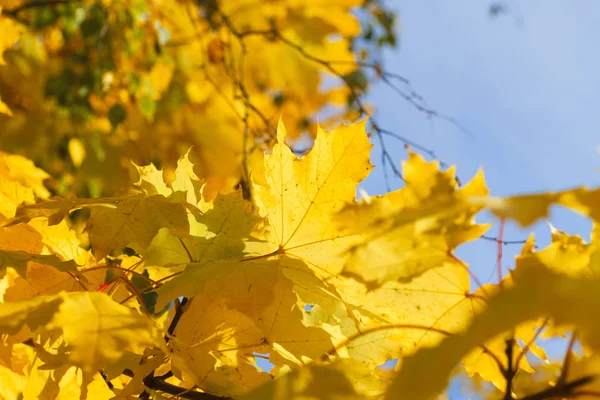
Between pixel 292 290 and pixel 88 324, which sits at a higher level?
pixel 292 290

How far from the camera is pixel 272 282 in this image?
20.9 inches

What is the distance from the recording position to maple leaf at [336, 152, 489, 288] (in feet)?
1.30

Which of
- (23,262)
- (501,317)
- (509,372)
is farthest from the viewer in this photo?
(23,262)

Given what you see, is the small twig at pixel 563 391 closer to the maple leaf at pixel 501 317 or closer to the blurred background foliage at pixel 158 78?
the maple leaf at pixel 501 317

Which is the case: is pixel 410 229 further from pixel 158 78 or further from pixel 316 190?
pixel 158 78

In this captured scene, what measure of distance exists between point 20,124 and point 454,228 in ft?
7.53

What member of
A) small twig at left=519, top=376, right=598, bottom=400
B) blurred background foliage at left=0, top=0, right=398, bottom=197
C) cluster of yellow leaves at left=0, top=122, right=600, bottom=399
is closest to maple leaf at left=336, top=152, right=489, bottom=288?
cluster of yellow leaves at left=0, top=122, right=600, bottom=399

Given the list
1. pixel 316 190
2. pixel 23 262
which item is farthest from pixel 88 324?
pixel 316 190

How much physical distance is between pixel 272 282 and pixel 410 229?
166 mm

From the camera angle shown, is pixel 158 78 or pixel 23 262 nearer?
pixel 23 262

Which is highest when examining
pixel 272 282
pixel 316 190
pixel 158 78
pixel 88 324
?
pixel 158 78

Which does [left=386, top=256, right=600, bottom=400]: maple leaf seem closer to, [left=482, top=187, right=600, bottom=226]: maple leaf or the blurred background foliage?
[left=482, top=187, right=600, bottom=226]: maple leaf

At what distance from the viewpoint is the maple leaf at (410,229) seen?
0.40m

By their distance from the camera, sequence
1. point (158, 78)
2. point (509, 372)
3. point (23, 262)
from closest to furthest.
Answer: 1. point (509, 372)
2. point (23, 262)
3. point (158, 78)
